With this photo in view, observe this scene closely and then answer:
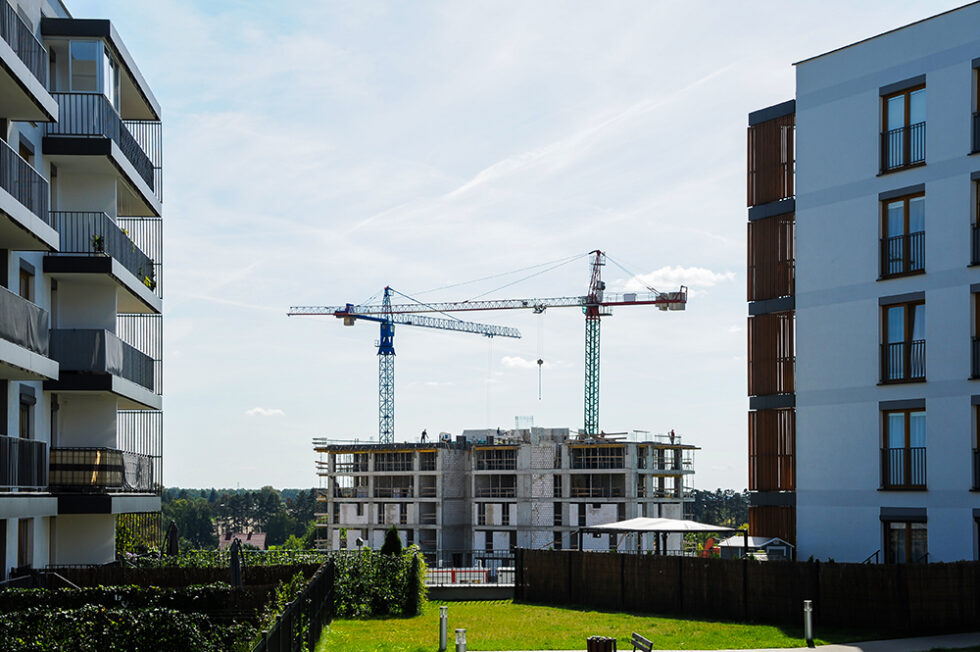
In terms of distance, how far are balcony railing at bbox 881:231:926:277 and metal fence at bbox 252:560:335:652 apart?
646 inches

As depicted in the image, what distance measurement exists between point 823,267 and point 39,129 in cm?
2063

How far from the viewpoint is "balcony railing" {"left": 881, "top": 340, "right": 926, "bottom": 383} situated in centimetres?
2955

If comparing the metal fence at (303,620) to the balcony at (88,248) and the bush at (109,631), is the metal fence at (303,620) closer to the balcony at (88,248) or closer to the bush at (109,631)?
the bush at (109,631)

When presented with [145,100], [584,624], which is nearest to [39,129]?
[145,100]

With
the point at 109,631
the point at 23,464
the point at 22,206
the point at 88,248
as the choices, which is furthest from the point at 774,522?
the point at 109,631

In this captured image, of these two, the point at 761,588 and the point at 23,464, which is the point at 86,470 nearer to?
the point at 23,464

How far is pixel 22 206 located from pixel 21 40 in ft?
10.9

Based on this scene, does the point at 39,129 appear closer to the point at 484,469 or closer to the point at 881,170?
the point at 881,170

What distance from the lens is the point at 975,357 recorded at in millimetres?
28312

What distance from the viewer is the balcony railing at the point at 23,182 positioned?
2103cm

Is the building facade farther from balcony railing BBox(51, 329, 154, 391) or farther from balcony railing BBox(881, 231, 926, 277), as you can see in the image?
balcony railing BBox(51, 329, 154, 391)

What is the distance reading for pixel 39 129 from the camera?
25938mm

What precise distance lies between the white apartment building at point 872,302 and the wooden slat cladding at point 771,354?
49 mm

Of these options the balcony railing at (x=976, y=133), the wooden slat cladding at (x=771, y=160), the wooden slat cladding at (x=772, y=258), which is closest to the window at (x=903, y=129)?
the balcony railing at (x=976, y=133)
